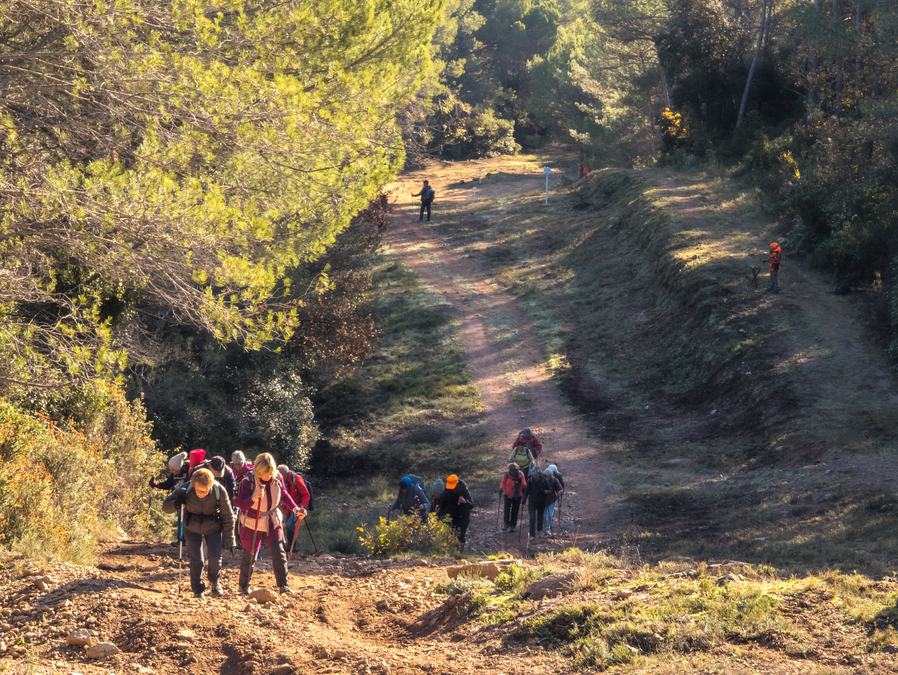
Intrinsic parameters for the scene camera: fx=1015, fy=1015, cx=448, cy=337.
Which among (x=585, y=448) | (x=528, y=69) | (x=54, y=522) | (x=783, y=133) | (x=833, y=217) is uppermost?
(x=528, y=69)

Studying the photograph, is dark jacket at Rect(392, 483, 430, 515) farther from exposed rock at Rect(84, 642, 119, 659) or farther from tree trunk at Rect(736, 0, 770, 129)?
tree trunk at Rect(736, 0, 770, 129)

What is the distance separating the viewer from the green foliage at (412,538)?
13.4m

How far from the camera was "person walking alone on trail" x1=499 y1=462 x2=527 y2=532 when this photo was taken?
16.3 m

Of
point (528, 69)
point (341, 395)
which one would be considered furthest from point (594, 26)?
point (341, 395)

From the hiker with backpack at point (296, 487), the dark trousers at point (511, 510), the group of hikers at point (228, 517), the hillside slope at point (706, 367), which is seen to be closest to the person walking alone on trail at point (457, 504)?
the dark trousers at point (511, 510)

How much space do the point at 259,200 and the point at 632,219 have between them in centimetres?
2362

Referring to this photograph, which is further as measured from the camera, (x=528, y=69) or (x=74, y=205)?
(x=528, y=69)

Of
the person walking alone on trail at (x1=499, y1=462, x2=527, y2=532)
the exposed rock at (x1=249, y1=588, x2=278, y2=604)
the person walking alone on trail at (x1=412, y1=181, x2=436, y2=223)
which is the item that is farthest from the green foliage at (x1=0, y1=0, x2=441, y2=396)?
the person walking alone on trail at (x1=412, y1=181, x2=436, y2=223)

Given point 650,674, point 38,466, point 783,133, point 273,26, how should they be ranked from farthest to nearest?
point 783,133 → point 273,26 → point 38,466 → point 650,674

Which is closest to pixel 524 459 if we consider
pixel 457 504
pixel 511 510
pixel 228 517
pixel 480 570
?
pixel 511 510

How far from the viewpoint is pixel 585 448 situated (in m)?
21.4

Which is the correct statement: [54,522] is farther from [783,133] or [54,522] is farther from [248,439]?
[783,133]

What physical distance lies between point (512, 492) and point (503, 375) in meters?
10.6

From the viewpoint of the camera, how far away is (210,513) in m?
9.97
